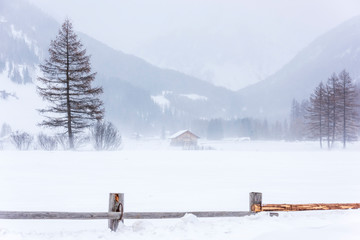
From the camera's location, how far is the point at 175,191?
1332 centimetres

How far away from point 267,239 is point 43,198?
317 inches

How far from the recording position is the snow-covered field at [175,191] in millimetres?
7352

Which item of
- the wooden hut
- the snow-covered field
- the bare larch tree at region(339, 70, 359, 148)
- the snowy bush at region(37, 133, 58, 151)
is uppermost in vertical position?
the bare larch tree at region(339, 70, 359, 148)

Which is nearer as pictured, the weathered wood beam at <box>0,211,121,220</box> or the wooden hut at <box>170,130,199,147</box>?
the weathered wood beam at <box>0,211,121,220</box>

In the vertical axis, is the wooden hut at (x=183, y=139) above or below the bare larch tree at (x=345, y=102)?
below

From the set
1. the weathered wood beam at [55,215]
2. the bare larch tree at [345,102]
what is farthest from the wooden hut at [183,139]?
the weathered wood beam at [55,215]

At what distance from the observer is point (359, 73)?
176 m

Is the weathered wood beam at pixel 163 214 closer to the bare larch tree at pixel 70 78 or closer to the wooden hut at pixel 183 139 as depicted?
the bare larch tree at pixel 70 78

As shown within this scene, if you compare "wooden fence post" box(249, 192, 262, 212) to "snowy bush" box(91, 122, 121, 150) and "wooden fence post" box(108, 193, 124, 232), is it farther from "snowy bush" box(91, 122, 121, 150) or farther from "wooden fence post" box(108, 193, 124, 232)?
"snowy bush" box(91, 122, 121, 150)

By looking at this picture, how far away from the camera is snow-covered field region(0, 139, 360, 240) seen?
735cm

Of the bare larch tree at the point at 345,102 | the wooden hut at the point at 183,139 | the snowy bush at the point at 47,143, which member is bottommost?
the snowy bush at the point at 47,143

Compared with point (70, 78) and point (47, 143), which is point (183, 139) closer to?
point (47, 143)

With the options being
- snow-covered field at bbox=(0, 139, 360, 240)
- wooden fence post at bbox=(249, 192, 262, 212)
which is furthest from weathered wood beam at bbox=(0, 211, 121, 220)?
wooden fence post at bbox=(249, 192, 262, 212)

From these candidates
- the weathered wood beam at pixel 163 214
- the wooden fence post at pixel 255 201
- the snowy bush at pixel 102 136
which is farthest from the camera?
the snowy bush at pixel 102 136
